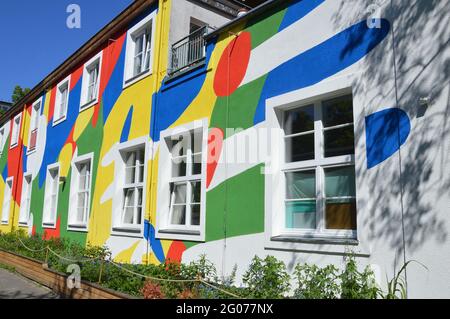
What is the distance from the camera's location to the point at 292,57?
615 cm

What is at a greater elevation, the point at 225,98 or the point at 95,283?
the point at 225,98

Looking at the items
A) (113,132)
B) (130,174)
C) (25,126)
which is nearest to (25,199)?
(25,126)

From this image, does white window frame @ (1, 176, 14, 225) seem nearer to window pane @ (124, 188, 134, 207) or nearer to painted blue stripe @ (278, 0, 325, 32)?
window pane @ (124, 188, 134, 207)

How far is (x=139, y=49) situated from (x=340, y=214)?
7.68 metres

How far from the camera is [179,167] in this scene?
27.6 feet

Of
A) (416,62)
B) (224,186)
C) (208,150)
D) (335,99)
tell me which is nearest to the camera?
(416,62)

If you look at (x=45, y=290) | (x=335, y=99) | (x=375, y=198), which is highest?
(x=335, y=99)

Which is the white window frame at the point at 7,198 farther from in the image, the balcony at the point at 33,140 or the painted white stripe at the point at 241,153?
the painted white stripe at the point at 241,153

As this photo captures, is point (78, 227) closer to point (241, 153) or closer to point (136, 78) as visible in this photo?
point (136, 78)

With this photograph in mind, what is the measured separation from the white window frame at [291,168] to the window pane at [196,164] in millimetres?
2006

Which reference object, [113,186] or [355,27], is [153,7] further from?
[355,27]

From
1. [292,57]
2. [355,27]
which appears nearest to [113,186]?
[292,57]

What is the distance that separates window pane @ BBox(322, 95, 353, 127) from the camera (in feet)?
18.0

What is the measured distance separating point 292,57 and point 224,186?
236 cm
